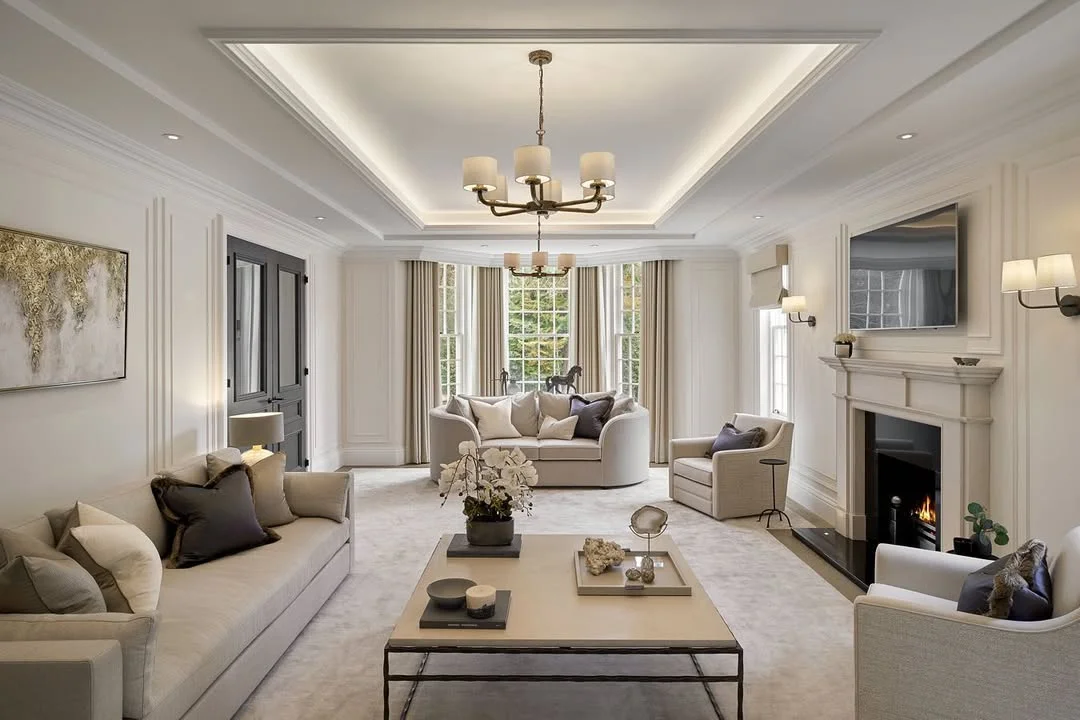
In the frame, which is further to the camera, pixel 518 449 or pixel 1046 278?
pixel 518 449

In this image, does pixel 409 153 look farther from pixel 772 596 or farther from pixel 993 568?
pixel 993 568

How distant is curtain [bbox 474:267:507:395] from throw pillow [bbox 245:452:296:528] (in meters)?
4.76

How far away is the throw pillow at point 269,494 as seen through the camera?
3633mm

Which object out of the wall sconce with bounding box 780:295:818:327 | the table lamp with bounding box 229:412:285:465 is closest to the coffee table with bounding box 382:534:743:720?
the table lamp with bounding box 229:412:285:465

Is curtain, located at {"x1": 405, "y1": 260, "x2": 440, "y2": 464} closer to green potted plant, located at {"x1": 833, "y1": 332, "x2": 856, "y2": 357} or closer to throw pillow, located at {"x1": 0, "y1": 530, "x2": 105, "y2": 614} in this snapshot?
green potted plant, located at {"x1": 833, "y1": 332, "x2": 856, "y2": 357}

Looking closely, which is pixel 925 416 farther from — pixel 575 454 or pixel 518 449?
pixel 575 454

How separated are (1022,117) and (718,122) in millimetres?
1474

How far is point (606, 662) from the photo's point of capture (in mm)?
2979

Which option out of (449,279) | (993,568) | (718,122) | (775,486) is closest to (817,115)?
(718,122)

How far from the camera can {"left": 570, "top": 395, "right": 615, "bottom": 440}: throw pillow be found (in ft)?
22.7

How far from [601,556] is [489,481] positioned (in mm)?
641

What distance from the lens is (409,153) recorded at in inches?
181

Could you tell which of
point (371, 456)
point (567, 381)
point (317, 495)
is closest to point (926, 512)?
point (317, 495)

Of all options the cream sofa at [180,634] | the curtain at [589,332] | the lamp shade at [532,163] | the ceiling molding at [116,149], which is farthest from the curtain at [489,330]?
the lamp shade at [532,163]
